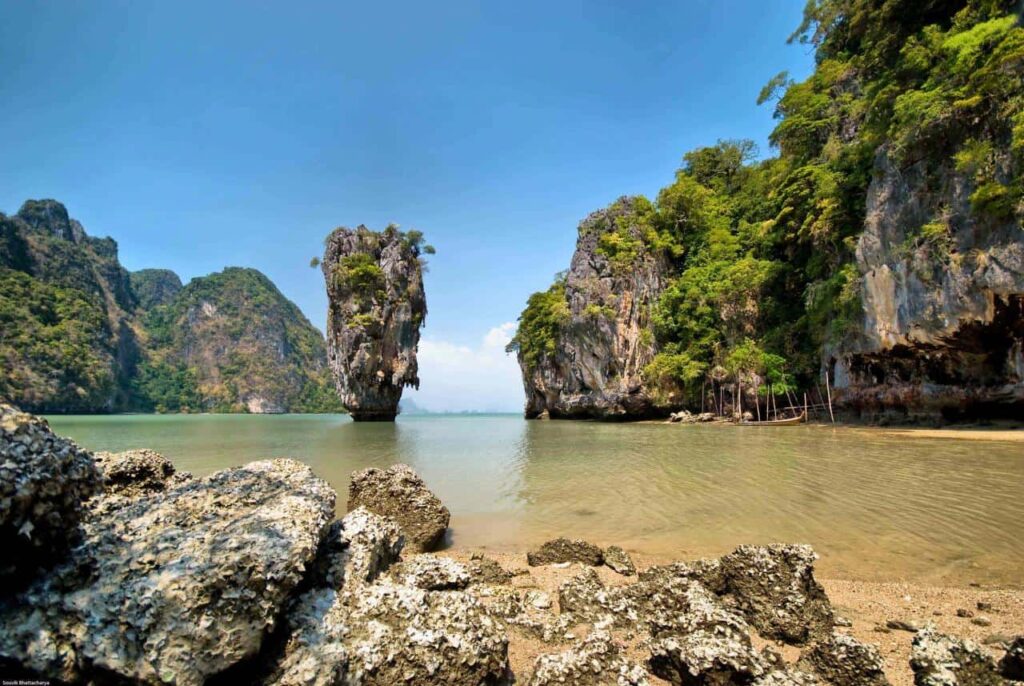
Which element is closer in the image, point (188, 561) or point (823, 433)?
point (188, 561)

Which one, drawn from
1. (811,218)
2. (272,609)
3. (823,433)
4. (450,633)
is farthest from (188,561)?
(811,218)

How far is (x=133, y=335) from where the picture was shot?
3925 inches

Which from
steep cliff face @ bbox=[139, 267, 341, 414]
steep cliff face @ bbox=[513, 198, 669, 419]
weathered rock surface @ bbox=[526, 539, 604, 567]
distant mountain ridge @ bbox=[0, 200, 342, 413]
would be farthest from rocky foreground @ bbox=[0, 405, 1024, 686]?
steep cliff face @ bbox=[139, 267, 341, 414]

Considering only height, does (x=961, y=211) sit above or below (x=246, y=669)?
above

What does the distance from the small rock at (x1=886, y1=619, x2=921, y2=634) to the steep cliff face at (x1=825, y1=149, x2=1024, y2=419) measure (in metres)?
16.6

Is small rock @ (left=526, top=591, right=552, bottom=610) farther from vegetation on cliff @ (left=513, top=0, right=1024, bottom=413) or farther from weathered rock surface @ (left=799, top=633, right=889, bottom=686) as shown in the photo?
vegetation on cliff @ (left=513, top=0, right=1024, bottom=413)

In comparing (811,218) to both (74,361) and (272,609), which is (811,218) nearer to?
(272,609)

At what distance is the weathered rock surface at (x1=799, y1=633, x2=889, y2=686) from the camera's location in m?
2.72

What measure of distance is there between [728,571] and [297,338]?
474ft

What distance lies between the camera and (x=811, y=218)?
2373 centimetres

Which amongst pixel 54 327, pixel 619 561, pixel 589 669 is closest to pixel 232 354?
pixel 54 327

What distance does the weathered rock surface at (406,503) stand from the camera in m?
6.02

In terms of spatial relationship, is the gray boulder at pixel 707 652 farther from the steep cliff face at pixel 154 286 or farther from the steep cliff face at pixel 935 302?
the steep cliff face at pixel 154 286

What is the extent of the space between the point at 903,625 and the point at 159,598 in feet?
17.0
